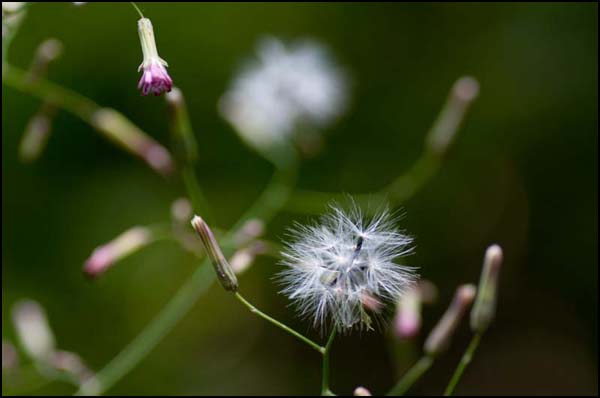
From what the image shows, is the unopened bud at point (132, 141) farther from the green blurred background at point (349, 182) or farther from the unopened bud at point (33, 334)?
the green blurred background at point (349, 182)

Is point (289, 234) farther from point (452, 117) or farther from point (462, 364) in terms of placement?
point (452, 117)

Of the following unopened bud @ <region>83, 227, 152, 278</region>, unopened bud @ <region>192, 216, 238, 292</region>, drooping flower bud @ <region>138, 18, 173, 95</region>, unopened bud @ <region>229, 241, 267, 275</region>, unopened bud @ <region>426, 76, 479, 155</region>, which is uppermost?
unopened bud @ <region>426, 76, 479, 155</region>

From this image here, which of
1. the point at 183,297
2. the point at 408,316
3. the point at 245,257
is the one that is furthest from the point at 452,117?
the point at 183,297

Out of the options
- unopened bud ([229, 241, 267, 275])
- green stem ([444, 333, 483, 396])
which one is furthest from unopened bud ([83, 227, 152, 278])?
green stem ([444, 333, 483, 396])

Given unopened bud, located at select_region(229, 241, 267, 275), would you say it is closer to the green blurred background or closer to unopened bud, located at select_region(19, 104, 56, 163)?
unopened bud, located at select_region(19, 104, 56, 163)

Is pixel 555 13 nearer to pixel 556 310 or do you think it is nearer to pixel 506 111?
pixel 506 111

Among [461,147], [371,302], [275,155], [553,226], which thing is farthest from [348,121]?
[371,302]
